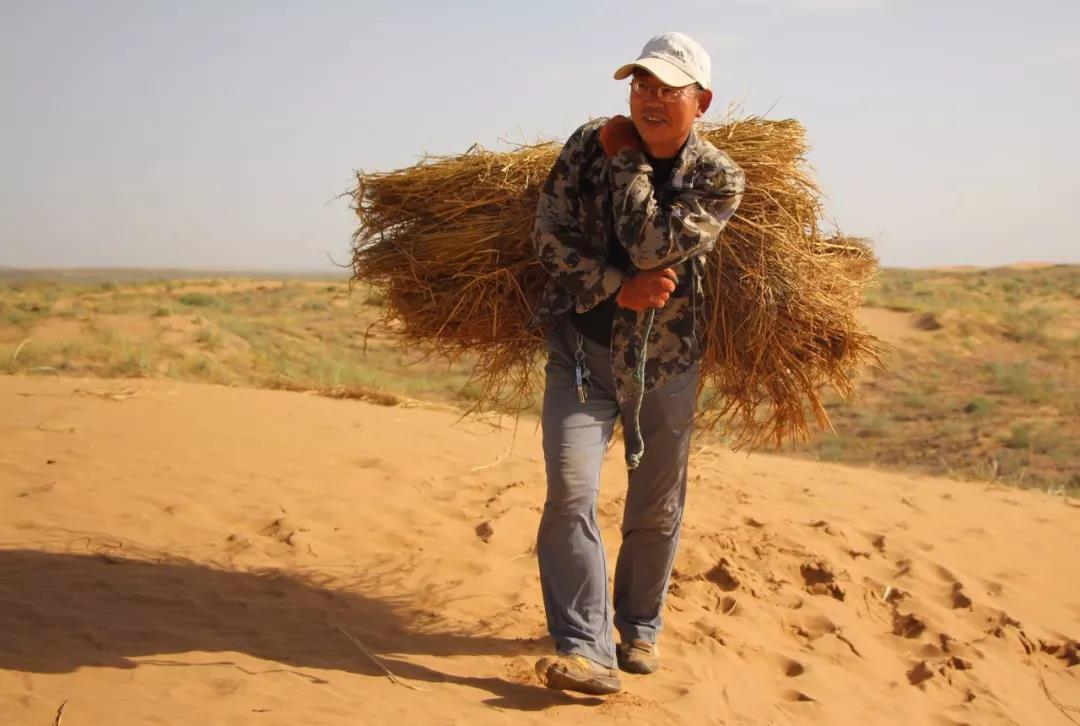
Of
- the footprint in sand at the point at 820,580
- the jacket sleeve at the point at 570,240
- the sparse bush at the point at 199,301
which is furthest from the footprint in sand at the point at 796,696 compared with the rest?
the sparse bush at the point at 199,301

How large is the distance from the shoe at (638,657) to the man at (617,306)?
40 centimetres

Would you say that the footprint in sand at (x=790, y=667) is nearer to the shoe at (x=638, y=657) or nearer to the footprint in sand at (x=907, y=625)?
the shoe at (x=638, y=657)

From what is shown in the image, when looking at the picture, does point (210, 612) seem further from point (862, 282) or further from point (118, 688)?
point (862, 282)

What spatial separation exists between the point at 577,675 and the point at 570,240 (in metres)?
1.31

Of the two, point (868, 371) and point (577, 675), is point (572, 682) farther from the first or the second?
point (868, 371)

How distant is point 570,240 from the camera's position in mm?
→ 3297

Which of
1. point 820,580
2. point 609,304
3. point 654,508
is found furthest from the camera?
point 820,580

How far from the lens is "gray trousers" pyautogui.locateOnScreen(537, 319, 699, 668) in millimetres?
3264

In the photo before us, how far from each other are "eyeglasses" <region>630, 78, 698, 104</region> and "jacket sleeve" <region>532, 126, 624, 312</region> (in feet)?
0.86

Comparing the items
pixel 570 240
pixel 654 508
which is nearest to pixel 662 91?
pixel 570 240

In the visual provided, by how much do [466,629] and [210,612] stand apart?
0.95 metres

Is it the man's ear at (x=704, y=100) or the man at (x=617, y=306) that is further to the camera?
the man's ear at (x=704, y=100)

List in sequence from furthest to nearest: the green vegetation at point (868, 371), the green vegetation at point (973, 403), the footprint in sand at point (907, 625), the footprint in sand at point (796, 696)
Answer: the green vegetation at point (973, 403), the green vegetation at point (868, 371), the footprint in sand at point (907, 625), the footprint in sand at point (796, 696)

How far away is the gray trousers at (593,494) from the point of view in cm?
326
